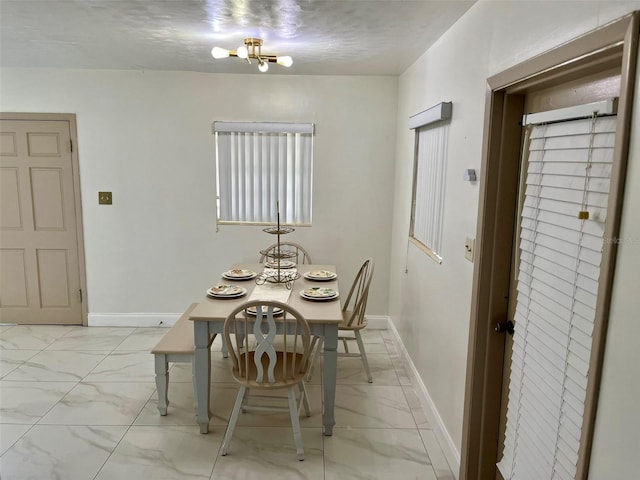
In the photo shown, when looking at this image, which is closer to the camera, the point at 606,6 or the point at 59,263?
the point at 606,6

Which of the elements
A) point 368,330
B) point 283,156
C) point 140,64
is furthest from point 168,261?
point 368,330

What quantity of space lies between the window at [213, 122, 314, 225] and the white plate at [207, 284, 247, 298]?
1311mm

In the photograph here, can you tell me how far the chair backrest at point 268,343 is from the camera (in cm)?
225

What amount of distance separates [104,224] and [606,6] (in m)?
4.07

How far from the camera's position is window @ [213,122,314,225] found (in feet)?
13.0

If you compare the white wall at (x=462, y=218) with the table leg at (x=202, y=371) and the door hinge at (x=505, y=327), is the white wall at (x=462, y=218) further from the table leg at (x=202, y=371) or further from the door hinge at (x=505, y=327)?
the table leg at (x=202, y=371)

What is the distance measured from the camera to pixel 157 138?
3.96 metres

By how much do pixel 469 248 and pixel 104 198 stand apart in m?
3.36

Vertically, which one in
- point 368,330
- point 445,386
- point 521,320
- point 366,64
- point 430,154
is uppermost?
point 366,64

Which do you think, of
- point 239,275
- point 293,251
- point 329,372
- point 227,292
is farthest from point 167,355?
point 293,251

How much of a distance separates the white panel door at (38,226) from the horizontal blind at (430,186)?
310 cm

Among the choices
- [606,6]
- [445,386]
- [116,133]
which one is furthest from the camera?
[116,133]

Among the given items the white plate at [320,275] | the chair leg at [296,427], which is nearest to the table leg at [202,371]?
the chair leg at [296,427]

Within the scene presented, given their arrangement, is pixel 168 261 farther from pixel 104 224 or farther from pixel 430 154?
pixel 430 154
